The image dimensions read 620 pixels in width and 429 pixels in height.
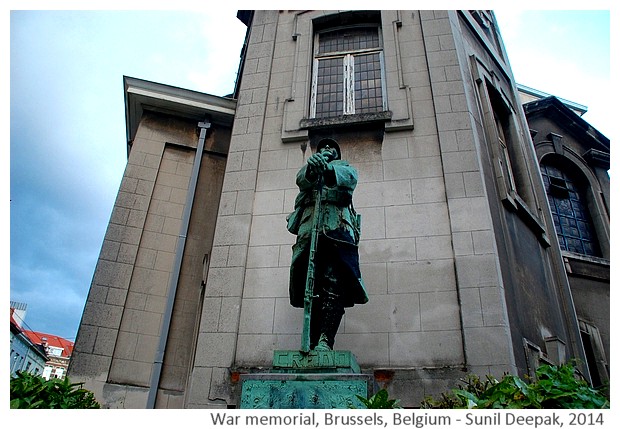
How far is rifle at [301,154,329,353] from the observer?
4.50 metres

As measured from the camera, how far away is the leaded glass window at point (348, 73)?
9.90 metres

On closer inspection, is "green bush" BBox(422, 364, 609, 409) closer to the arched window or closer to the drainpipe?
the drainpipe

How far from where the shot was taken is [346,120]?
8.96m

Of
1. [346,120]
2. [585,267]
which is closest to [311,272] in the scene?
[346,120]

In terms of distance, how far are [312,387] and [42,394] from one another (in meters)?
2.87

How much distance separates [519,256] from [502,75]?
21.8ft

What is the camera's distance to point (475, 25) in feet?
39.9

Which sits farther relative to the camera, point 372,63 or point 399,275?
point 372,63

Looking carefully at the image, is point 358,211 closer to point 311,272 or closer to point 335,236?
point 335,236

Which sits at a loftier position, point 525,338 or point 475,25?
point 475,25
